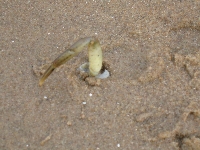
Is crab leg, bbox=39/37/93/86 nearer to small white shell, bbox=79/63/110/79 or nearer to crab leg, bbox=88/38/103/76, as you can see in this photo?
crab leg, bbox=88/38/103/76

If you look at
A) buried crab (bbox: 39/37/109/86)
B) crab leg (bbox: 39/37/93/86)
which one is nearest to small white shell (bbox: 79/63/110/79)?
buried crab (bbox: 39/37/109/86)

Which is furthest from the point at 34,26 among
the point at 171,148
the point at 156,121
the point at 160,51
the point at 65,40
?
the point at 171,148

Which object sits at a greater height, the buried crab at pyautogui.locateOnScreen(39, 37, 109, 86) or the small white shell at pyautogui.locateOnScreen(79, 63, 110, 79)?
the buried crab at pyautogui.locateOnScreen(39, 37, 109, 86)

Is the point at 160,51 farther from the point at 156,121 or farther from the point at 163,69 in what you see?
the point at 156,121

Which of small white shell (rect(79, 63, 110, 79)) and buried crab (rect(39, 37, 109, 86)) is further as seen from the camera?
small white shell (rect(79, 63, 110, 79))

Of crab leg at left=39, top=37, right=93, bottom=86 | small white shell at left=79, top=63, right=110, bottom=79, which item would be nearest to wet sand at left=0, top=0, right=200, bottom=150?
small white shell at left=79, top=63, right=110, bottom=79

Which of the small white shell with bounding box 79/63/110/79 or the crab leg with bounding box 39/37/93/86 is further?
the small white shell with bounding box 79/63/110/79
